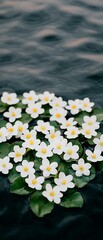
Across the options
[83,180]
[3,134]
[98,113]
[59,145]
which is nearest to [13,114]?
[3,134]

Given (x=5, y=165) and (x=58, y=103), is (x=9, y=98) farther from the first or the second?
(x=5, y=165)

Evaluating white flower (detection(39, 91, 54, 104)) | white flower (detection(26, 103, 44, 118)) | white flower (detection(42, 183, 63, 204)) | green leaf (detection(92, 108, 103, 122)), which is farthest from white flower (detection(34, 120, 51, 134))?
white flower (detection(42, 183, 63, 204))

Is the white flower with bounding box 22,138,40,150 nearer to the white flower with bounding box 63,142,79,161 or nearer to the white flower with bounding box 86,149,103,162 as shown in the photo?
the white flower with bounding box 63,142,79,161

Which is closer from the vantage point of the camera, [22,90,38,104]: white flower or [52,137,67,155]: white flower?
[52,137,67,155]: white flower

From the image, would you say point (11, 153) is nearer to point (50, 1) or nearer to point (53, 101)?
point (53, 101)

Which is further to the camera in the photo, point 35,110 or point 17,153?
point 35,110

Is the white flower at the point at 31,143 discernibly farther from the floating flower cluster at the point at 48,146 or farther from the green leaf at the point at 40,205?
the green leaf at the point at 40,205
